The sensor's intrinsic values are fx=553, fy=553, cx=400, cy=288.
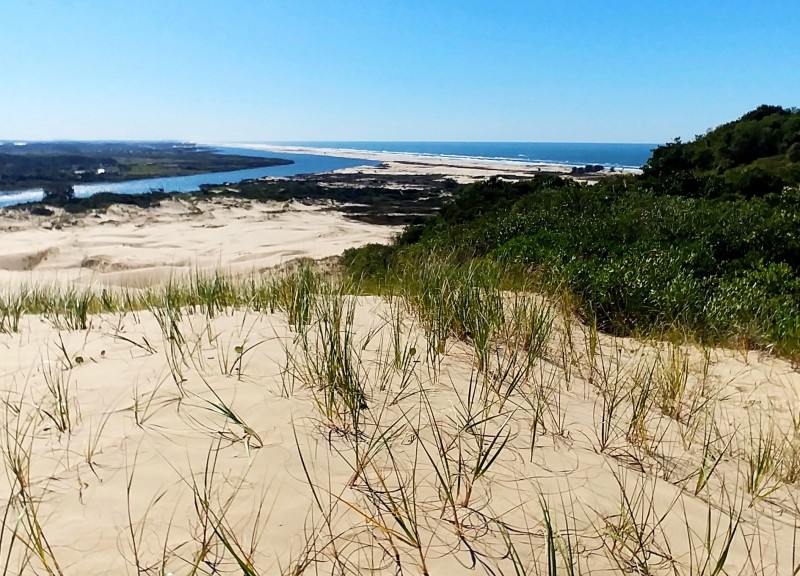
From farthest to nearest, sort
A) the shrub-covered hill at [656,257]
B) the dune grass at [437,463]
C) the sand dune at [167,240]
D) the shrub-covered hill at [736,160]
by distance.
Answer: the sand dune at [167,240], the shrub-covered hill at [736,160], the shrub-covered hill at [656,257], the dune grass at [437,463]

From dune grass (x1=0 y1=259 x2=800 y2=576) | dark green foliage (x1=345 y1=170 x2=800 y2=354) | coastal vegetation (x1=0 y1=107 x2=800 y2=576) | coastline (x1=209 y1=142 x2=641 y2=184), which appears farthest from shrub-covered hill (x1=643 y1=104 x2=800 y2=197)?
dune grass (x1=0 y1=259 x2=800 y2=576)

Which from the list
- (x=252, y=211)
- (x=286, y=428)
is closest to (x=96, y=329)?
(x=286, y=428)

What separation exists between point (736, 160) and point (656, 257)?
14.0 metres

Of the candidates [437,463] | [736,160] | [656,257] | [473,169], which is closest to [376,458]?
[437,463]

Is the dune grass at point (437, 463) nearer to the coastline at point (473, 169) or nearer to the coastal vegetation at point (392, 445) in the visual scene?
the coastal vegetation at point (392, 445)

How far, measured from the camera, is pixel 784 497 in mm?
2420

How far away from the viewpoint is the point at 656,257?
7.17 meters

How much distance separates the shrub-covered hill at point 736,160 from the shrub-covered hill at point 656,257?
0.99ft

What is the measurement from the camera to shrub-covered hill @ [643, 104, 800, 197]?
12875mm

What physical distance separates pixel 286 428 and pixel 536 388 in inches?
55.7

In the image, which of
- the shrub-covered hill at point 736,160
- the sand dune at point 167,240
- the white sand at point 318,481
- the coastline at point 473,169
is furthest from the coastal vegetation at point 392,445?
the coastline at point 473,169

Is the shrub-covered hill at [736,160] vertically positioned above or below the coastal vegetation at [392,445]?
above

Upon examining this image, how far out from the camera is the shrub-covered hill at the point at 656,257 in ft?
17.7

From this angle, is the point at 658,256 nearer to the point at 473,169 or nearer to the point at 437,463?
the point at 437,463
